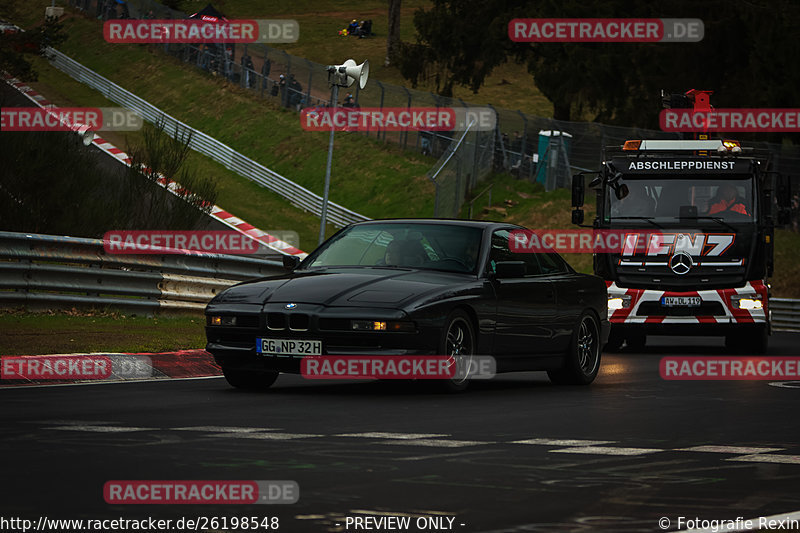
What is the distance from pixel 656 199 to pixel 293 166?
37.2 m

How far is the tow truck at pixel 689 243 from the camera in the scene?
20.9 m

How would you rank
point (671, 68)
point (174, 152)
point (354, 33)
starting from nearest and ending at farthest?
point (174, 152) → point (671, 68) → point (354, 33)

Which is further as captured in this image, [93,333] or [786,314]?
[786,314]

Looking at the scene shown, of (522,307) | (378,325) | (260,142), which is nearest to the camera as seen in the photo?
(378,325)

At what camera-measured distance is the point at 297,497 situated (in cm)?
699

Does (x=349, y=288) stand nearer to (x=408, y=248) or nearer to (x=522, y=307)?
(x=408, y=248)

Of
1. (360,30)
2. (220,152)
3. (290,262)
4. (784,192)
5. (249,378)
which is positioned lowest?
(249,378)

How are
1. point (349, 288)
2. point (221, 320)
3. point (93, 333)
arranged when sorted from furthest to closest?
point (93, 333) → point (221, 320) → point (349, 288)

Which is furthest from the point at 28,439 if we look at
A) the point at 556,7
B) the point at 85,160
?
the point at 556,7

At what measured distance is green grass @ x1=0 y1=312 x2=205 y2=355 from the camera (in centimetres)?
1507

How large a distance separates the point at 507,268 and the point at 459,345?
3.11 feet

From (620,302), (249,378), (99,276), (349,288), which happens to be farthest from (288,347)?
(620,302)

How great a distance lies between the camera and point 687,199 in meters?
21.0

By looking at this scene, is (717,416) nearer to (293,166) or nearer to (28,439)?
(28,439)
